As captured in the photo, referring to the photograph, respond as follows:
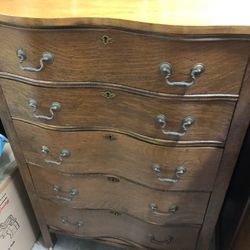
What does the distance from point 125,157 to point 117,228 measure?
0.41m

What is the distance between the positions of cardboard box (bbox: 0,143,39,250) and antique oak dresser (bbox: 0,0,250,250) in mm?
120

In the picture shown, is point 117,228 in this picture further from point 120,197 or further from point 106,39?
point 106,39

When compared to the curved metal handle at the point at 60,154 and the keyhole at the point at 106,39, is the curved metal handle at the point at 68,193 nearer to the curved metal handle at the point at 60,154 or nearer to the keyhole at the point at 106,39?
the curved metal handle at the point at 60,154

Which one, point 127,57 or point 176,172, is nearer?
point 127,57

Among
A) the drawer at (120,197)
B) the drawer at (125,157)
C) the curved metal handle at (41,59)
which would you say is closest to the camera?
the curved metal handle at (41,59)

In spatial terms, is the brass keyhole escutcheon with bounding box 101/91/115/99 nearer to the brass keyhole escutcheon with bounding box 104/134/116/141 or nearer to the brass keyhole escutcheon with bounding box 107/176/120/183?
the brass keyhole escutcheon with bounding box 104/134/116/141

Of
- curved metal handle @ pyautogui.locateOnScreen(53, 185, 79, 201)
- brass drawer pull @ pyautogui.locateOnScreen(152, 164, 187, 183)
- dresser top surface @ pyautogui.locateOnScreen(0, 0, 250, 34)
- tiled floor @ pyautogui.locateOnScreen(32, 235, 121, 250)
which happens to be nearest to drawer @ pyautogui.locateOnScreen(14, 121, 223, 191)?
brass drawer pull @ pyautogui.locateOnScreen(152, 164, 187, 183)

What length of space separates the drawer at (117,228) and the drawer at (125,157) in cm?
23

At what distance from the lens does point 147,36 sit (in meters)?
0.63

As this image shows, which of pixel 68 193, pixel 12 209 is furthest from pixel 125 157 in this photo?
pixel 12 209

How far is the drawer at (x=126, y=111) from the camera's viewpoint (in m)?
0.73

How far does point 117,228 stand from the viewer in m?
1.17

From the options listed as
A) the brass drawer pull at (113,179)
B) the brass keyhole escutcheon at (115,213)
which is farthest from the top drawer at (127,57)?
the brass keyhole escutcheon at (115,213)

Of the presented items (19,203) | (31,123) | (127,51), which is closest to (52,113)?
(31,123)
